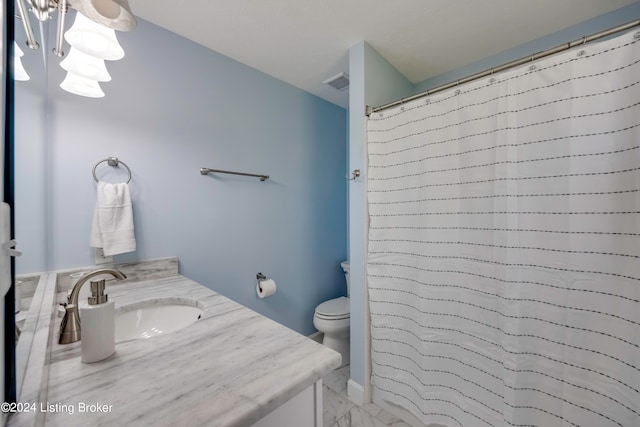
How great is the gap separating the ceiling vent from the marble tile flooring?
2.10 meters

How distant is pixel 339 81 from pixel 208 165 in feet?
3.83

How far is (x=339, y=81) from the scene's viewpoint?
200 cm

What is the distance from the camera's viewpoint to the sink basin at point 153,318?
1.00 metres

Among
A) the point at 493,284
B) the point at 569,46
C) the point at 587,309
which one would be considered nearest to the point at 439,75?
the point at 569,46

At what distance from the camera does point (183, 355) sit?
0.65 metres

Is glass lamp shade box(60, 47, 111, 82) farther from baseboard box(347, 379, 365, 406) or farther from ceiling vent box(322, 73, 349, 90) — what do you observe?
baseboard box(347, 379, 365, 406)

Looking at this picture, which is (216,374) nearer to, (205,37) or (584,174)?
(584,174)

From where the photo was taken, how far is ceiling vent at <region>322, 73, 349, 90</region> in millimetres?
1914

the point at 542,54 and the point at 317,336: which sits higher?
the point at 542,54

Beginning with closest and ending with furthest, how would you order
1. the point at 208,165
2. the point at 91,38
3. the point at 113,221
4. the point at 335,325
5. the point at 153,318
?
the point at 91,38 → the point at 153,318 → the point at 113,221 → the point at 208,165 → the point at 335,325

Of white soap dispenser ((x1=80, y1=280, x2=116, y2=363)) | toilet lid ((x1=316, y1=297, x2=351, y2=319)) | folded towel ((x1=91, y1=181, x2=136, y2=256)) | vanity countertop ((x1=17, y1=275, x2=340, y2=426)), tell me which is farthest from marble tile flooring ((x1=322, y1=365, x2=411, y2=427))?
folded towel ((x1=91, y1=181, x2=136, y2=256))

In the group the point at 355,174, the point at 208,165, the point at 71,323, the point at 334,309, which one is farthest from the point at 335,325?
the point at 71,323

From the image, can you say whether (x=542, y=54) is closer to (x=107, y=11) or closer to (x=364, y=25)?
(x=364, y=25)

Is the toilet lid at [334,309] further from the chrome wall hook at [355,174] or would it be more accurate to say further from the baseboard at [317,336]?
the chrome wall hook at [355,174]
